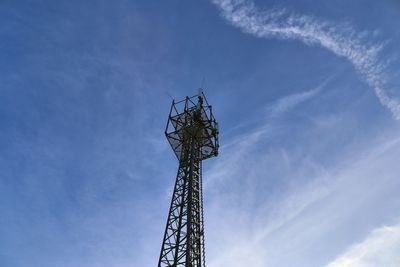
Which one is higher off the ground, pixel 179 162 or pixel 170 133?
pixel 170 133

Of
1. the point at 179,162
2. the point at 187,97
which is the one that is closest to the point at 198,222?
the point at 179,162

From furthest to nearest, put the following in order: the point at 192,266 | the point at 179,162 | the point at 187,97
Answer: the point at 187,97, the point at 179,162, the point at 192,266

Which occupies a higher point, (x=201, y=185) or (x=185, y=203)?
(x=201, y=185)

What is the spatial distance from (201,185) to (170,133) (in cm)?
583

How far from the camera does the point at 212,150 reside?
1319 inches

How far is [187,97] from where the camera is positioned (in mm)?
35562

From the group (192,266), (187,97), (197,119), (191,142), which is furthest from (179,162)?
(192,266)

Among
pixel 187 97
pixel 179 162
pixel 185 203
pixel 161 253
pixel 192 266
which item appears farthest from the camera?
pixel 187 97

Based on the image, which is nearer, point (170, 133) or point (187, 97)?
point (170, 133)

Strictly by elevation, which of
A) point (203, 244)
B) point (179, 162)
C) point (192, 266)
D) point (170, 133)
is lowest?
point (192, 266)

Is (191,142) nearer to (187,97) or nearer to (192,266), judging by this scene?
(187,97)

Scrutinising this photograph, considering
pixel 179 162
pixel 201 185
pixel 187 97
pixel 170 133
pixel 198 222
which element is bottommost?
pixel 198 222

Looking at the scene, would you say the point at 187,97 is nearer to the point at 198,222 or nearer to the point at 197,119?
the point at 197,119

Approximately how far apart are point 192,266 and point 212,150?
11.3m
